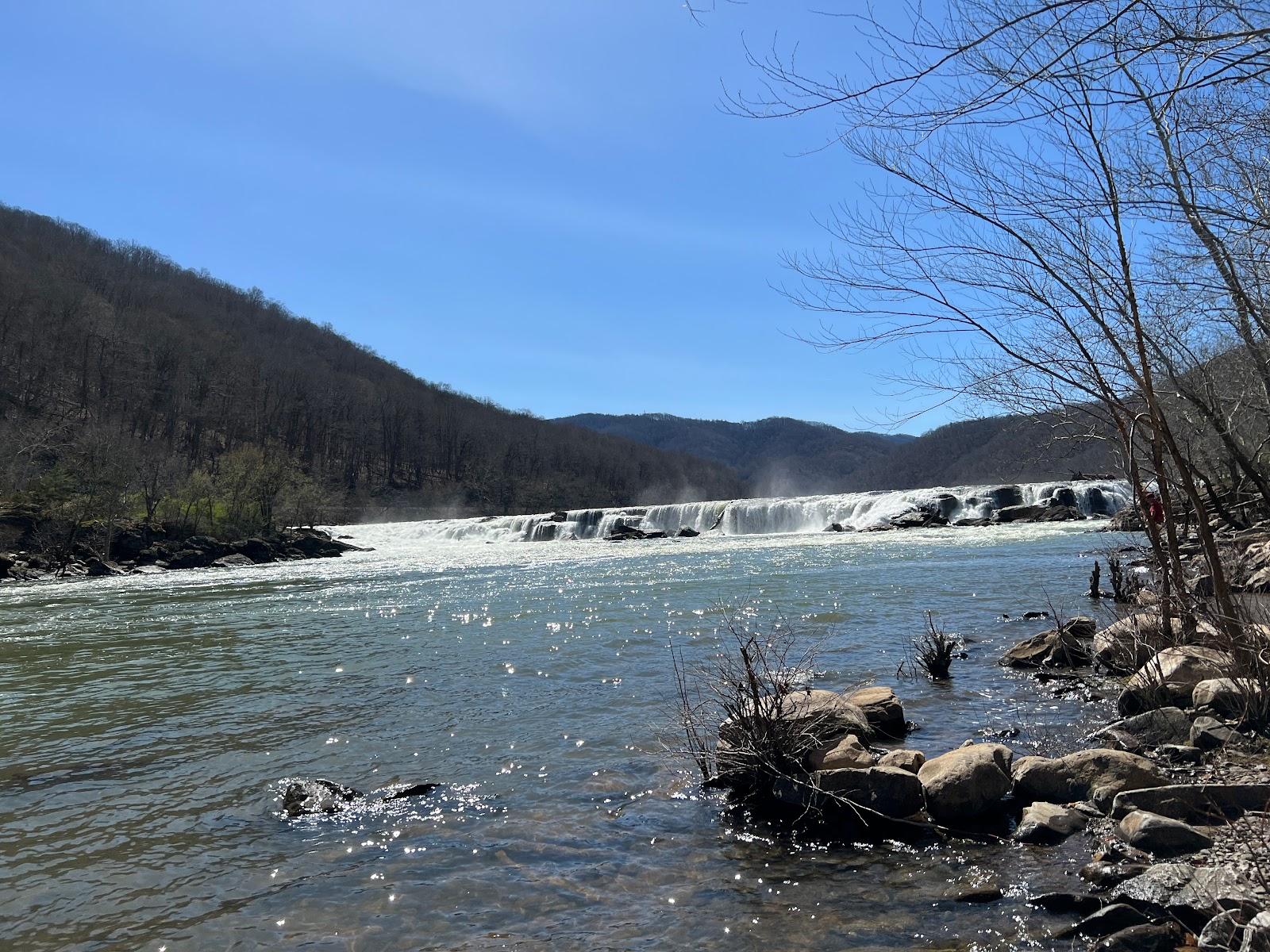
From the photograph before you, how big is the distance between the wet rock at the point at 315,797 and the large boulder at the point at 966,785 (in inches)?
160

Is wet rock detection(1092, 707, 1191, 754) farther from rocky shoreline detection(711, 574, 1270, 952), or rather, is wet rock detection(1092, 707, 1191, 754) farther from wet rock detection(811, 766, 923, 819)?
wet rock detection(811, 766, 923, 819)

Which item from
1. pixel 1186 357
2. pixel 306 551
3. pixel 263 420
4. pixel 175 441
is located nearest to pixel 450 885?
pixel 1186 357

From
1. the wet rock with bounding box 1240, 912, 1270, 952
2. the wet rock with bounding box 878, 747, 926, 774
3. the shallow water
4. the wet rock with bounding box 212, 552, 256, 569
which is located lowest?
the wet rock with bounding box 212, 552, 256, 569

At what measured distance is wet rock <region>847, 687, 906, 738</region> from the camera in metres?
6.95

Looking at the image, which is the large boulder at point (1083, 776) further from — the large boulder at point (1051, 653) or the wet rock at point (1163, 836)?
the large boulder at point (1051, 653)

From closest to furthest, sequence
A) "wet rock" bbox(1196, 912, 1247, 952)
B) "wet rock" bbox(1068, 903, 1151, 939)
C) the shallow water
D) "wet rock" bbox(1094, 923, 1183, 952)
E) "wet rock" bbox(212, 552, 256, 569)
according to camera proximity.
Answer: "wet rock" bbox(1196, 912, 1247, 952), "wet rock" bbox(1094, 923, 1183, 952), "wet rock" bbox(1068, 903, 1151, 939), the shallow water, "wet rock" bbox(212, 552, 256, 569)

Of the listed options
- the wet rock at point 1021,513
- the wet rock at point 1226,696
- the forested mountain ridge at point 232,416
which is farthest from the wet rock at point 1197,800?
the forested mountain ridge at point 232,416

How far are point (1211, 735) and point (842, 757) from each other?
8.23ft

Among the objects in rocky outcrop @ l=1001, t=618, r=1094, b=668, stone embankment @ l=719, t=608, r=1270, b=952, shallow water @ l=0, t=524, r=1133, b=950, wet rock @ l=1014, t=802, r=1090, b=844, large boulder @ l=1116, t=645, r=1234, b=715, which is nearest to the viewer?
stone embankment @ l=719, t=608, r=1270, b=952

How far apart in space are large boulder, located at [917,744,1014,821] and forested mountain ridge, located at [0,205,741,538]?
130 feet

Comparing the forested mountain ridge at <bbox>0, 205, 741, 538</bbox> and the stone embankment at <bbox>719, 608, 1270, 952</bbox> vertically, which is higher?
the forested mountain ridge at <bbox>0, 205, 741, 538</bbox>

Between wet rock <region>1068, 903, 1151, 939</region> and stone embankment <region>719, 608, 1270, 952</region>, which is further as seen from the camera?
wet rock <region>1068, 903, 1151, 939</region>

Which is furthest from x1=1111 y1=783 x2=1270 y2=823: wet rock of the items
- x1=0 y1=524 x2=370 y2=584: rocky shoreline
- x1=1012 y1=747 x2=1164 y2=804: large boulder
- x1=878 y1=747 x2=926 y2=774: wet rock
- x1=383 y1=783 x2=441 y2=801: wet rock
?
x1=0 y1=524 x2=370 y2=584: rocky shoreline

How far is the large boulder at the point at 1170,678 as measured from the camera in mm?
6492
